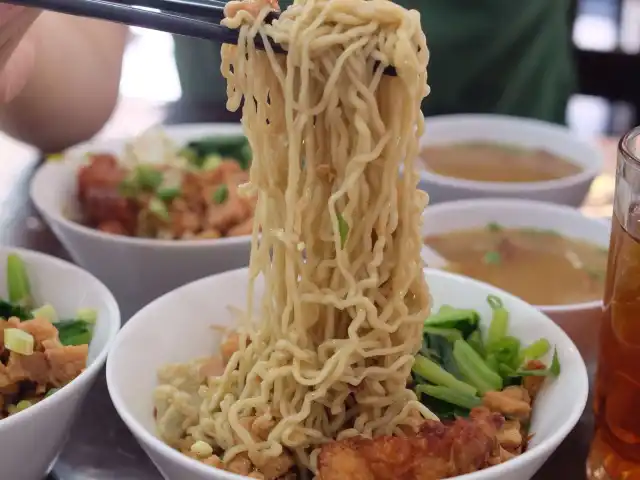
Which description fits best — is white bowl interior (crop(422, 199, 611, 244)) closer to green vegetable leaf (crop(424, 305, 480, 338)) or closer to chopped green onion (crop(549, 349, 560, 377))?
green vegetable leaf (crop(424, 305, 480, 338))

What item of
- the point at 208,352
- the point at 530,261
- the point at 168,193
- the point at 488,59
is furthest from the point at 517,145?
the point at 208,352

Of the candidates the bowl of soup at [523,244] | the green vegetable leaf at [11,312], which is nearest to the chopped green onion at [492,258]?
the bowl of soup at [523,244]

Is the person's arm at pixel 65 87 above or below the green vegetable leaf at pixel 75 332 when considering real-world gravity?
A: above

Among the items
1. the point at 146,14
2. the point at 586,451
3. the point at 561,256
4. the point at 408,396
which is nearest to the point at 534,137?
the point at 561,256

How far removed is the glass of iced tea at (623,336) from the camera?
918 millimetres

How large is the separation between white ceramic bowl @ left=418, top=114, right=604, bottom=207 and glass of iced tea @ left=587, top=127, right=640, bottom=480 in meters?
→ 0.64

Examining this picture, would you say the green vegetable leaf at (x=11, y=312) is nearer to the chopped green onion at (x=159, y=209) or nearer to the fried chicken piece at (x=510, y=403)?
the chopped green onion at (x=159, y=209)

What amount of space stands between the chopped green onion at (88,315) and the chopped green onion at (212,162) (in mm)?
612

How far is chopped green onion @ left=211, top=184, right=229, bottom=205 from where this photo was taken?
5.08 ft

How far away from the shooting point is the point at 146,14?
2.87 ft

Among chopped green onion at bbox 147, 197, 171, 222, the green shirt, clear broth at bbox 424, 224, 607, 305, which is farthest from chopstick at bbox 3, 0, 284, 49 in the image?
the green shirt

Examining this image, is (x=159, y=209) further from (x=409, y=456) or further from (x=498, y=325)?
(x=409, y=456)

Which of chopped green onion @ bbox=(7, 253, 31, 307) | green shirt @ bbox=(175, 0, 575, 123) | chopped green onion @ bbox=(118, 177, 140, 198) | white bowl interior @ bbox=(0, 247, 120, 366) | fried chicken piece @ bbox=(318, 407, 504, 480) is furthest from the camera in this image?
green shirt @ bbox=(175, 0, 575, 123)

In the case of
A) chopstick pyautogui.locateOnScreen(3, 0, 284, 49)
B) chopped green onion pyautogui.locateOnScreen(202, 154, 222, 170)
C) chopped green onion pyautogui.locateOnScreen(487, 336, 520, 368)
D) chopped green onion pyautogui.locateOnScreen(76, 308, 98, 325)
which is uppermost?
chopstick pyautogui.locateOnScreen(3, 0, 284, 49)
